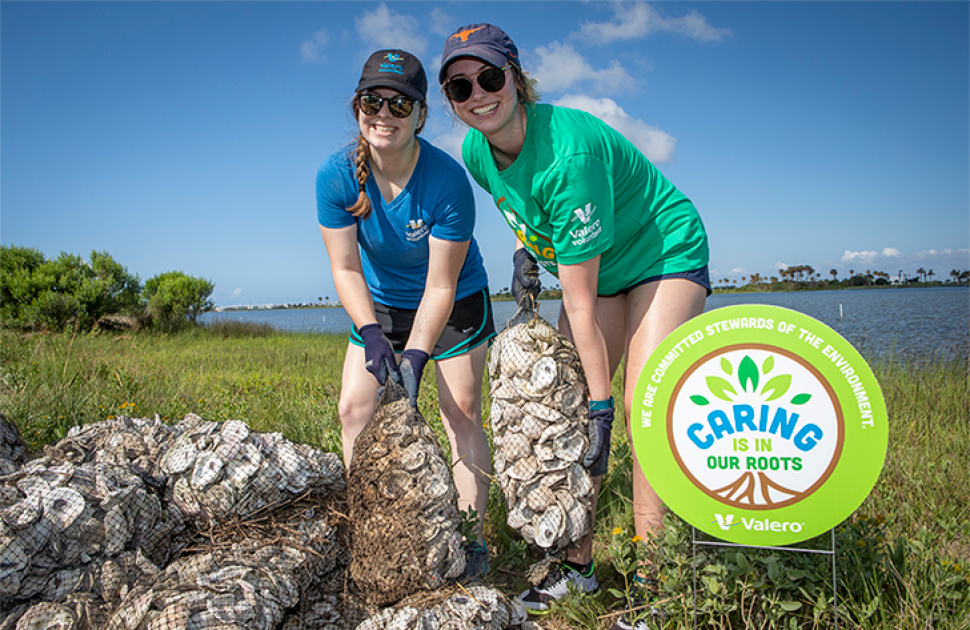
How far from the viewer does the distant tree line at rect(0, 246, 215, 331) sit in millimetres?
12047

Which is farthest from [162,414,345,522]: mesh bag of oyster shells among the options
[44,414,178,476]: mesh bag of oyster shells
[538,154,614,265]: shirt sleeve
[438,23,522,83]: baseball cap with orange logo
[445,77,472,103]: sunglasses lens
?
[438,23,522,83]: baseball cap with orange logo

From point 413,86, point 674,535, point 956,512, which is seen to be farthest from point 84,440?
point 956,512

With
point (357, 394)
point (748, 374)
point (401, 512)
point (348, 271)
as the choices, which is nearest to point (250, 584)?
point (401, 512)

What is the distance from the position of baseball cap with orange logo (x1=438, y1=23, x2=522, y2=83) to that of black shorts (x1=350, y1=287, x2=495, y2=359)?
1.15 m

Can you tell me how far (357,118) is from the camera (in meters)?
2.46

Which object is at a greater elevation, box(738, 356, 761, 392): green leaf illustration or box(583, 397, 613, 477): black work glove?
box(738, 356, 761, 392): green leaf illustration

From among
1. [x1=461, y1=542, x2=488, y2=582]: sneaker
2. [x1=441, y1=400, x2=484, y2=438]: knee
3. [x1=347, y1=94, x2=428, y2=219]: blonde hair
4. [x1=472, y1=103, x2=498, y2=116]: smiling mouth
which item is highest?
[x1=472, y1=103, x2=498, y2=116]: smiling mouth

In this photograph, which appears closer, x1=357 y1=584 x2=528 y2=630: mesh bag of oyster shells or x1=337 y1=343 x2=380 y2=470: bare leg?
x1=357 y1=584 x2=528 y2=630: mesh bag of oyster shells

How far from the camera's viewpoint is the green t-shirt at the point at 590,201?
6.55 feet

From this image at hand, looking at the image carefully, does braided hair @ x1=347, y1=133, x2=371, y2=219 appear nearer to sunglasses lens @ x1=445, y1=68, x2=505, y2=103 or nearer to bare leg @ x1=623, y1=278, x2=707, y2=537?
sunglasses lens @ x1=445, y1=68, x2=505, y2=103

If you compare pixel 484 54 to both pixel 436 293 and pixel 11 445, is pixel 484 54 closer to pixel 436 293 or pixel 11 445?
pixel 436 293

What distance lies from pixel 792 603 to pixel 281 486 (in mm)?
2332

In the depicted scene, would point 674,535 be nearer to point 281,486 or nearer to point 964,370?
point 281,486

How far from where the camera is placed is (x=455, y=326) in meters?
2.75
